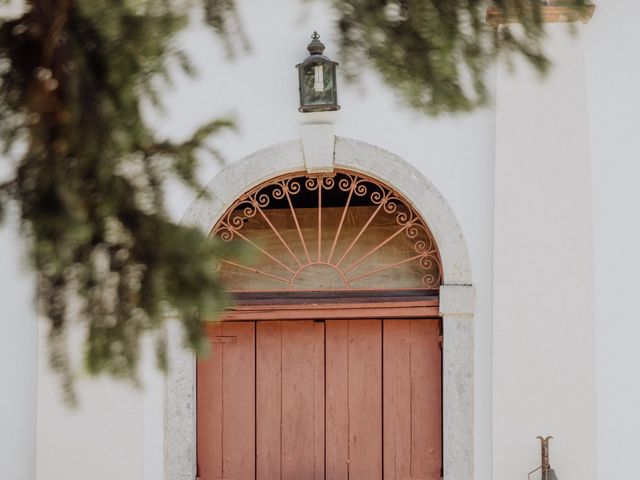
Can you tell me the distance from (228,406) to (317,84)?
2191 mm

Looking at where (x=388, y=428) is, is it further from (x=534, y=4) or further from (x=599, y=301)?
(x=534, y=4)

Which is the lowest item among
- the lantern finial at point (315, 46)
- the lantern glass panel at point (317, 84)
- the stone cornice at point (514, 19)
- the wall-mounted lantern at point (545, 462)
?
the wall-mounted lantern at point (545, 462)

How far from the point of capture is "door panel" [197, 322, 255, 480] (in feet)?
22.4

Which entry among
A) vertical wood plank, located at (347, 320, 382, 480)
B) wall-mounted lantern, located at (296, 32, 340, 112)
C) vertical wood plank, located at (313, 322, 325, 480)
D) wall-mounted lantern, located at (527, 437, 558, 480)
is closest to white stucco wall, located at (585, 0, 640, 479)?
wall-mounted lantern, located at (527, 437, 558, 480)

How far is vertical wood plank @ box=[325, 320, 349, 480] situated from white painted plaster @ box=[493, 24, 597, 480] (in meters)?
1.05

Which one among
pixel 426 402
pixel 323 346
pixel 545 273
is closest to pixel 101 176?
pixel 545 273

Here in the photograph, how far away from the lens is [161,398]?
658 cm

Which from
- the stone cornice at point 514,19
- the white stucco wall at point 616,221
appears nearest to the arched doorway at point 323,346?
the white stucco wall at point 616,221

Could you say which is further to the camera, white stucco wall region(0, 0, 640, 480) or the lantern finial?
the lantern finial

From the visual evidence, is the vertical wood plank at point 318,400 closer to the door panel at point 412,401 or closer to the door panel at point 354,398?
the door panel at point 354,398

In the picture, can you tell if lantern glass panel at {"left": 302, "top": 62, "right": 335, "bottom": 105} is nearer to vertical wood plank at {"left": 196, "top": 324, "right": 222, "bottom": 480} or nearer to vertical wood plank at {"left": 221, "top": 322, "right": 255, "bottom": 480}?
vertical wood plank at {"left": 221, "top": 322, "right": 255, "bottom": 480}

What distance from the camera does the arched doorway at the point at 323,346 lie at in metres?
6.78

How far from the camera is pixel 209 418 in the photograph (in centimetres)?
684

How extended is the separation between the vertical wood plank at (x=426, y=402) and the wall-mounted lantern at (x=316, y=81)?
61.5 inches
